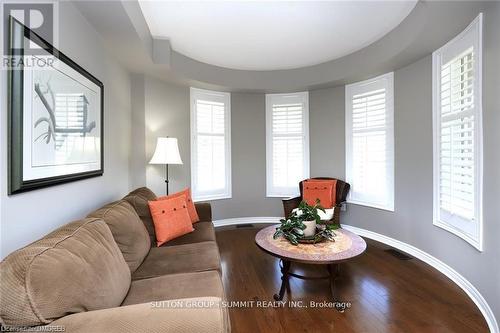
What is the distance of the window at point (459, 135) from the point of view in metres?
1.95

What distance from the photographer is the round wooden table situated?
1.78 m

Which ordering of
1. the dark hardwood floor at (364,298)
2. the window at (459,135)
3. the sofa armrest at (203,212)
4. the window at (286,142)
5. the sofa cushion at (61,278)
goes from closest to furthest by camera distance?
the sofa cushion at (61,278)
the dark hardwood floor at (364,298)
the window at (459,135)
the sofa armrest at (203,212)
the window at (286,142)

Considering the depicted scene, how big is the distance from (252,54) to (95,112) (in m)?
2.19

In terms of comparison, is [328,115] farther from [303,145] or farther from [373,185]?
[373,185]

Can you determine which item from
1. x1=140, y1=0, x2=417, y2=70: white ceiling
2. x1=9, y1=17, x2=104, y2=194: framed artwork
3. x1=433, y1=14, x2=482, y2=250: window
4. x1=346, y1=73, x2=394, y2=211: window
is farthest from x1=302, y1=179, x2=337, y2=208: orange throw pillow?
x1=9, y1=17, x2=104, y2=194: framed artwork

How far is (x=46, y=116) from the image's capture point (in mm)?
1454

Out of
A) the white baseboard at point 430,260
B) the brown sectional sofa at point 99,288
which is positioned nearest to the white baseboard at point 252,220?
the white baseboard at point 430,260

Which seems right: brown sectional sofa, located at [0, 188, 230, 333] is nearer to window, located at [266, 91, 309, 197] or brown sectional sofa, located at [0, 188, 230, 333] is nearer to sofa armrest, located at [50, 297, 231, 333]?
sofa armrest, located at [50, 297, 231, 333]

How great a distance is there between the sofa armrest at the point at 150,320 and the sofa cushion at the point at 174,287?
15.7 inches

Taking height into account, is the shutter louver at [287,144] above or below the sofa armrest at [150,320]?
above

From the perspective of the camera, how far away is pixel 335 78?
11.8ft

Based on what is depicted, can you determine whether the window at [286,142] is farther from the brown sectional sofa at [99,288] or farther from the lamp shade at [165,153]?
the brown sectional sofa at [99,288]

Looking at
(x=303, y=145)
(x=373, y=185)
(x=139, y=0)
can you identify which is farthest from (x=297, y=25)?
(x=373, y=185)

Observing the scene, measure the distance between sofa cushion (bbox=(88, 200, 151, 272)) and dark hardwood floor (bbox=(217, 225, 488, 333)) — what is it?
859mm
